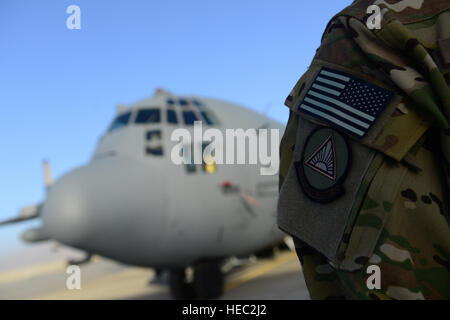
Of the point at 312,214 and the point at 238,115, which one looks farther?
the point at 238,115

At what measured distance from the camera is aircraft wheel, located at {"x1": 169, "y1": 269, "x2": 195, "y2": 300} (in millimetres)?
5930

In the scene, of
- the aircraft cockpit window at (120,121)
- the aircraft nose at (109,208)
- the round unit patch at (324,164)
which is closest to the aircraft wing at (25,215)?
the aircraft cockpit window at (120,121)

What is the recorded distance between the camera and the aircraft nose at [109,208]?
4008mm

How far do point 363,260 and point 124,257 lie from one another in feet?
13.7

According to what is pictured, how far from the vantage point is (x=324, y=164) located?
91 cm

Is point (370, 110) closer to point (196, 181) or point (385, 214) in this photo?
point (385, 214)

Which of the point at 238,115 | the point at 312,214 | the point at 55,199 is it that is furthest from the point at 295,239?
the point at 238,115

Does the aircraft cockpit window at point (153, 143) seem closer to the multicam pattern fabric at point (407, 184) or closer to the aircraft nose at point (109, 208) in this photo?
the aircraft nose at point (109, 208)

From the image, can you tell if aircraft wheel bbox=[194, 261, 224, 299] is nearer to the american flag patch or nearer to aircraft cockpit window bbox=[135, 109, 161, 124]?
aircraft cockpit window bbox=[135, 109, 161, 124]

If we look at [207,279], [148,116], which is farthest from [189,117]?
[207,279]

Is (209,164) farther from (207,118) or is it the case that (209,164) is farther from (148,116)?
(148,116)

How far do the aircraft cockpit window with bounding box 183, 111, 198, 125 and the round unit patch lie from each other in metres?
4.66

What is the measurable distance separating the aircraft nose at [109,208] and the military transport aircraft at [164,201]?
0.03 feet

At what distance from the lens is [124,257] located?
459cm
